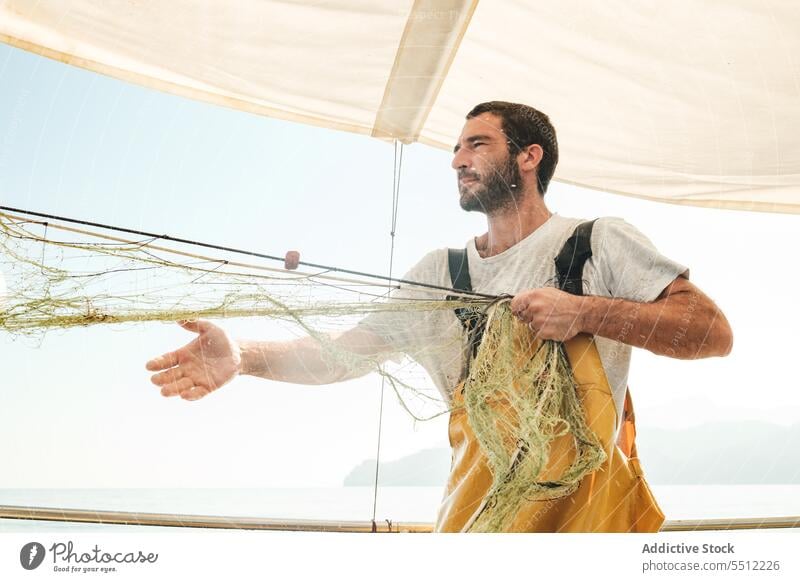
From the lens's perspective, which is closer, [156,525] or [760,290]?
→ [156,525]

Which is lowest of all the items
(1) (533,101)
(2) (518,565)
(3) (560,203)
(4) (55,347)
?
(2) (518,565)

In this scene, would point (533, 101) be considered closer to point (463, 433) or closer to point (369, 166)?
point (369, 166)

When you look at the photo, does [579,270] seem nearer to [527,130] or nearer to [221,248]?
[527,130]

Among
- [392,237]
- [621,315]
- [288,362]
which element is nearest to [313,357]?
[288,362]

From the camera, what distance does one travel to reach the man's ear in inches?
21.5

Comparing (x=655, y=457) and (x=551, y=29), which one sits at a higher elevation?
(x=551, y=29)

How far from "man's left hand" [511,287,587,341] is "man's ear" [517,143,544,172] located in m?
0.12

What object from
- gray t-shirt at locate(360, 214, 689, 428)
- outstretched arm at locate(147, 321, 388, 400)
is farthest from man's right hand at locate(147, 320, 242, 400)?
gray t-shirt at locate(360, 214, 689, 428)

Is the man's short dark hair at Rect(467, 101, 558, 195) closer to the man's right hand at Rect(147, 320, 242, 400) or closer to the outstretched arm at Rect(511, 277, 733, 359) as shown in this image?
the outstretched arm at Rect(511, 277, 733, 359)

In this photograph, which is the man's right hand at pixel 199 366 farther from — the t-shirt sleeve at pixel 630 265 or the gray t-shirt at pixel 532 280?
the t-shirt sleeve at pixel 630 265

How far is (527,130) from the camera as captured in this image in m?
0.56

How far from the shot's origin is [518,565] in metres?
0.48

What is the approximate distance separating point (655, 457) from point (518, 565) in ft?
0.56

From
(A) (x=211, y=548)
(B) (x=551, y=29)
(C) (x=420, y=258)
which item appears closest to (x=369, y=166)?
(C) (x=420, y=258)
